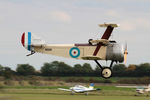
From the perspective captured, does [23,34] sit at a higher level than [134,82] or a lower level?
higher

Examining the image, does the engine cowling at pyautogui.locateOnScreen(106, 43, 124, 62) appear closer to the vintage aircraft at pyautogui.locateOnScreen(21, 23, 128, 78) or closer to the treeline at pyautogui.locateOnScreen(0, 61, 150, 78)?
the vintage aircraft at pyautogui.locateOnScreen(21, 23, 128, 78)

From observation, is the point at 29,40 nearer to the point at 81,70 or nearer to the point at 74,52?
the point at 74,52

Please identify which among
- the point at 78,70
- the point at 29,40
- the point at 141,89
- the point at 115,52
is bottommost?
the point at 141,89

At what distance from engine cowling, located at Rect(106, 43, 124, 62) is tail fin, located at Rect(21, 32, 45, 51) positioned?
15.0 feet

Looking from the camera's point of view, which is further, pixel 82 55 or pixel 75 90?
pixel 75 90

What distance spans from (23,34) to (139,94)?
3054 centimetres

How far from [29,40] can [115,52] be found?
19.7 ft

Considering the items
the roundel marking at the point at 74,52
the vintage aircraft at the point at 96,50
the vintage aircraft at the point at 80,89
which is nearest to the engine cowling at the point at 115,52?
the vintage aircraft at the point at 96,50

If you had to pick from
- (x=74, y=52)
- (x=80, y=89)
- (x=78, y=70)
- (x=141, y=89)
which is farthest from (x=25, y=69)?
(x=74, y=52)

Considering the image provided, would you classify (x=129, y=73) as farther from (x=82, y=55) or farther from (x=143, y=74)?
(x=82, y=55)

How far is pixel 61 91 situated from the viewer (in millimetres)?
55375

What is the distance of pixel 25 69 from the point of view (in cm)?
4522

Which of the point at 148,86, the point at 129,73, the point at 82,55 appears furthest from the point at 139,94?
the point at 82,55

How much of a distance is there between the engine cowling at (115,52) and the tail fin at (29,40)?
4565 millimetres
